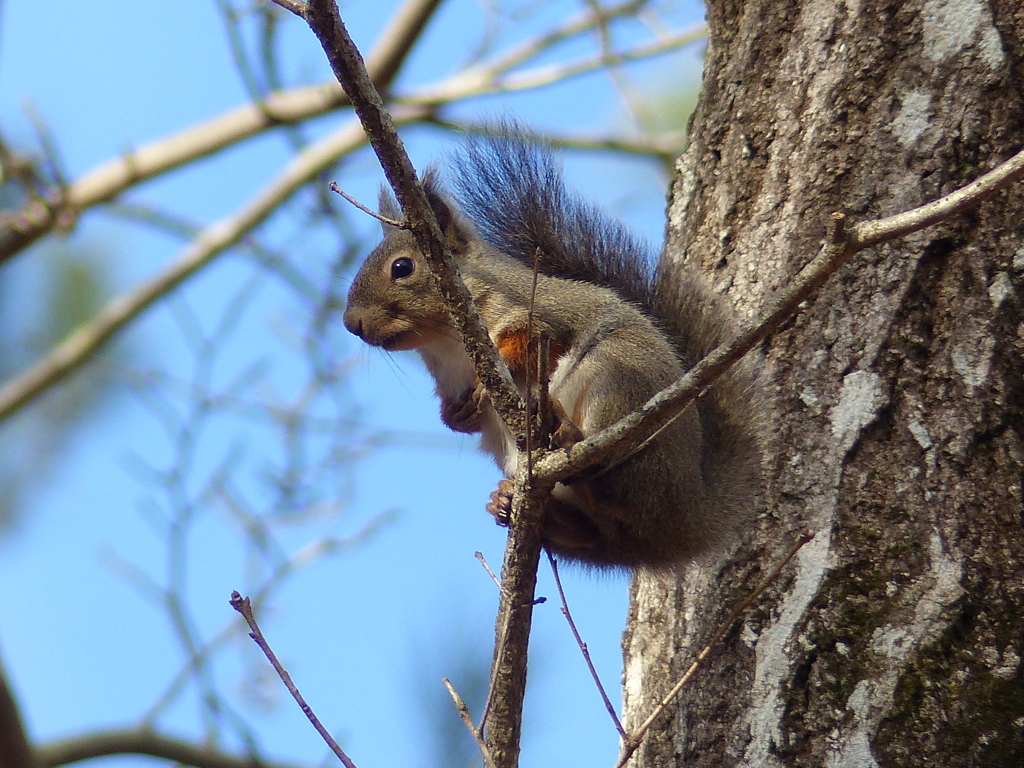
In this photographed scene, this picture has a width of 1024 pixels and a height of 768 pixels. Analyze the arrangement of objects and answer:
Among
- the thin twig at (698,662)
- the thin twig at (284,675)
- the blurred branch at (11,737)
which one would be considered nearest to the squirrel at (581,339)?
the thin twig at (698,662)

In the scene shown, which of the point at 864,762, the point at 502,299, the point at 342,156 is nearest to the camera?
the point at 864,762

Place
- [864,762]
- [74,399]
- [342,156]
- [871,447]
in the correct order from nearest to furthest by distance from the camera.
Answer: [864,762] < [871,447] < [342,156] < [74,399]

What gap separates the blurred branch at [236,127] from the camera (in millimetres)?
3471

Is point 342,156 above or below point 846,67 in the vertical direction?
above

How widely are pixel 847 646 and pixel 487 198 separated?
121 cm

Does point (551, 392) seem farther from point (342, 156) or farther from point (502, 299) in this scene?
point (342, 156)

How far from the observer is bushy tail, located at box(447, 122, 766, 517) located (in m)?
1.82

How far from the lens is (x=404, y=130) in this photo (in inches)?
167

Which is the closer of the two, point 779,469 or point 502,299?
point 779,469

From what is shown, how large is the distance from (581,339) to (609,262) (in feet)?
1.06

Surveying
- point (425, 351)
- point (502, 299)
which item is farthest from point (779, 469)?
point (425, 351)

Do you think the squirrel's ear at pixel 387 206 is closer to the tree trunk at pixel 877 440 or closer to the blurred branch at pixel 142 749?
the tree trunk at pixel 877 440

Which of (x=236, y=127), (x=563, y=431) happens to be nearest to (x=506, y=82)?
(x=236, y=127)

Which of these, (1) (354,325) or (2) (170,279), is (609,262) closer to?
(1) (354,325)
